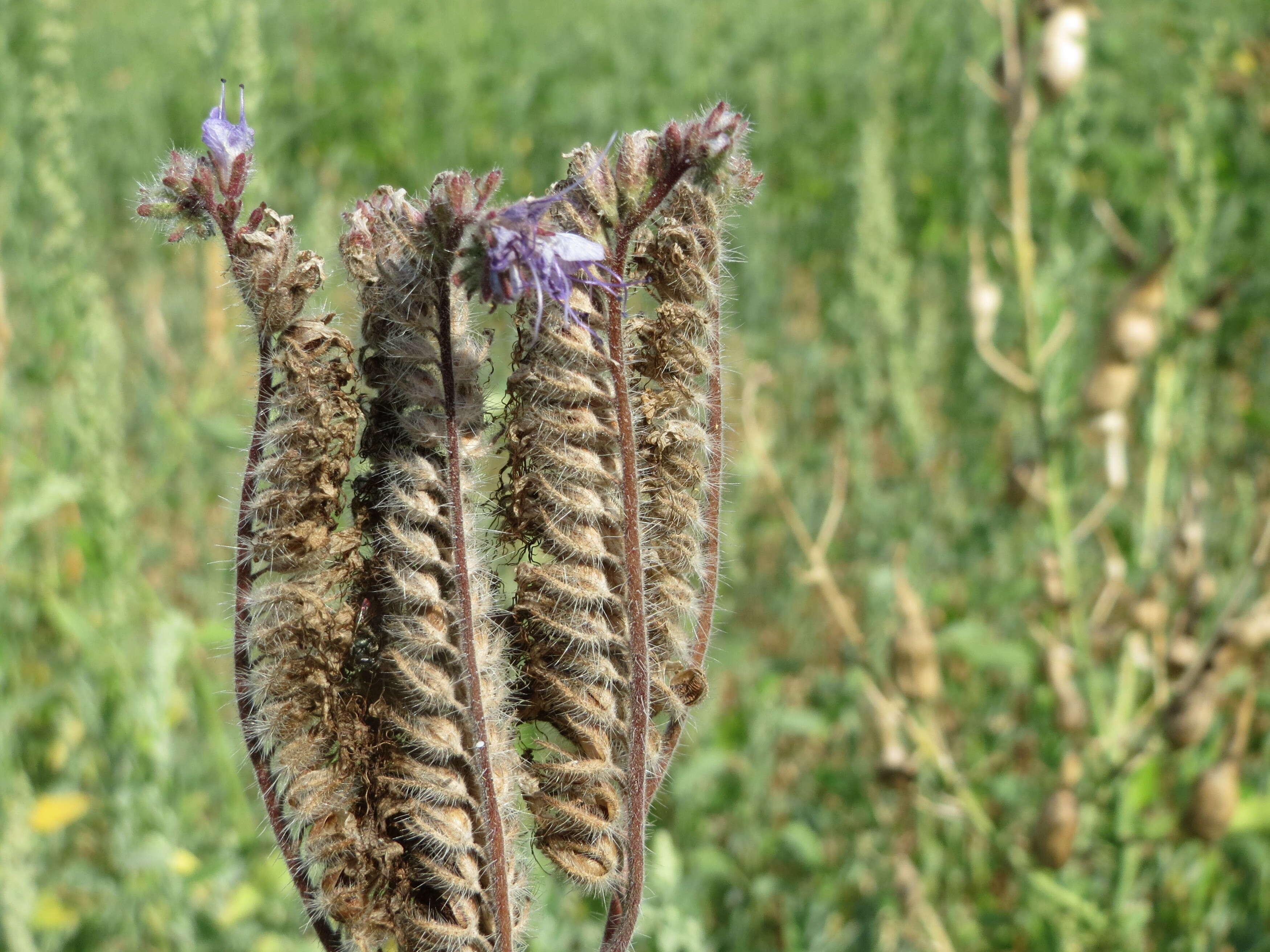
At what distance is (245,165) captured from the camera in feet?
3.85

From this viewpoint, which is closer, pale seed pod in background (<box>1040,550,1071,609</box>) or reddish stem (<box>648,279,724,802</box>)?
reddish stem (<box>648,279,724,802</box>)

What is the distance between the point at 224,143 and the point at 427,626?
0.56m

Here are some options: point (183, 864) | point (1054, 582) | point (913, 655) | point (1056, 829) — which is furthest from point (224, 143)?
point (1054, 582)

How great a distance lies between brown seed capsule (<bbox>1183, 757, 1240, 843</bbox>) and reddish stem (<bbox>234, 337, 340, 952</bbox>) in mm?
1959

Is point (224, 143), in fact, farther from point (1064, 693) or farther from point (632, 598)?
point (1064, 693)

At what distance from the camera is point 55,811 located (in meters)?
3.03

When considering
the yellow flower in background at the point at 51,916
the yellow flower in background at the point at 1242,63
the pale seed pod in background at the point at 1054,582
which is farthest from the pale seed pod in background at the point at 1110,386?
the yellow flower in background at the point at 51,916

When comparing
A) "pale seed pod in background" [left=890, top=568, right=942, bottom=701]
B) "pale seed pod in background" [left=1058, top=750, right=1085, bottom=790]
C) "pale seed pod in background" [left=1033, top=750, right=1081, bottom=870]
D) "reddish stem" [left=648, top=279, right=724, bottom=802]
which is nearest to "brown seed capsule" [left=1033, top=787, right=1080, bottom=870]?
"pale seed pod in background" [left=1033, top=750, right=1081, bottom=870]

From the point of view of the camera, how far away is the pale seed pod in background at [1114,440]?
118 inches

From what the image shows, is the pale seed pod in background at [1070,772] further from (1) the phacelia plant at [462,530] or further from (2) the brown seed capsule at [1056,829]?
(1) the phacelia plant at [462,530]

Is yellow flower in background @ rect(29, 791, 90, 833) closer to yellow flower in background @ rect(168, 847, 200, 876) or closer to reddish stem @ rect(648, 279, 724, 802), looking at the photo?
yellow flower in background @ rect(168, 847, 200, 876)

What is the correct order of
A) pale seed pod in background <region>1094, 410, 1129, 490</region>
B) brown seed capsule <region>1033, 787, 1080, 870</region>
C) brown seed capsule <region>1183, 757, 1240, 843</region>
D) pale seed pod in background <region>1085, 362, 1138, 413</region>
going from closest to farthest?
brown seed capsule <region>1183, 757, 1240, 843</region> → brown seed capsule <region>1033, 787, 1080, 870</region> → pale seed pod in background <region>1085, 362, 1138, 413</region> → pale seed pod in background <region>1094, 410, 1129, 490</region>

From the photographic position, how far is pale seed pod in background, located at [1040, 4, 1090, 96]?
2781 millimetres

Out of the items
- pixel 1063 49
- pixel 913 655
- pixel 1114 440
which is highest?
pixel 1063 49
